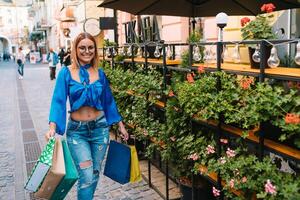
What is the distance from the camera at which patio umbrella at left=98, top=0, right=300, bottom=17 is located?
5184 millimetres

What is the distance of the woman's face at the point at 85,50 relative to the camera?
3615mm

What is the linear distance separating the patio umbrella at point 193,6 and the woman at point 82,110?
60.3 inches

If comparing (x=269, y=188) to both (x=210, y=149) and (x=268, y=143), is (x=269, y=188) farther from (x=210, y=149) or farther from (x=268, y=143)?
(x=210, y=149)

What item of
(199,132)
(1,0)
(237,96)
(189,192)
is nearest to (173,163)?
(189,192)

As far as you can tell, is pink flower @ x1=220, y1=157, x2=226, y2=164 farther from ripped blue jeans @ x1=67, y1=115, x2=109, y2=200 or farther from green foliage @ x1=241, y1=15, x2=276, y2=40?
ripped blue jeans @ x1=67, y1=115, x2=109, y2=200

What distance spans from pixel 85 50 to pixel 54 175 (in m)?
1.12

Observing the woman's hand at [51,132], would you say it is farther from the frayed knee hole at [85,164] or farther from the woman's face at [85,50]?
the woman's face at [85,50]

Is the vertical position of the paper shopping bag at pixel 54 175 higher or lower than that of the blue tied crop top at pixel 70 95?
lower

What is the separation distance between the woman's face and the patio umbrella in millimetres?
1490

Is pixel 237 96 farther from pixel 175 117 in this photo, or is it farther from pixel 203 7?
pixel 203 7

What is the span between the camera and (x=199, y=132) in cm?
361

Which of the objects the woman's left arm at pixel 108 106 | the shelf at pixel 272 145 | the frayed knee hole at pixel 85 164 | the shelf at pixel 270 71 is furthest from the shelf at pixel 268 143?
the frayed knee hole at pixel 85 164

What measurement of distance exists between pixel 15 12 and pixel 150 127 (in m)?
77.3

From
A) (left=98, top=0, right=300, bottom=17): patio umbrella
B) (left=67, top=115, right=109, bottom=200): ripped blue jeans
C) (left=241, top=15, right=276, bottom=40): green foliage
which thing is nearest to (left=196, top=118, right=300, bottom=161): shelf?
(left=241, top=15, right=276, bottom=40): green foliage
